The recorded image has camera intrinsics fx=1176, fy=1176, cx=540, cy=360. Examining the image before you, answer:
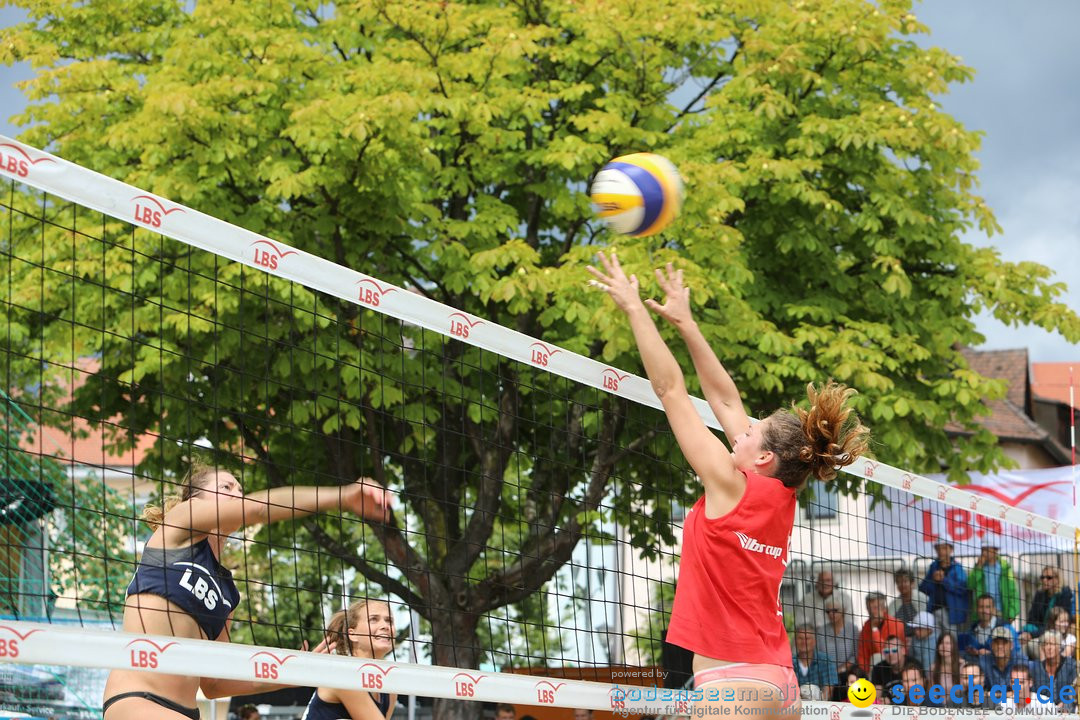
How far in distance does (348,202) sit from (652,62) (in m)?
3.63

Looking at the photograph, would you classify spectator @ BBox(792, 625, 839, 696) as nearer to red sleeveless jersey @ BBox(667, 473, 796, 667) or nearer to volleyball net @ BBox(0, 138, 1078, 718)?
volleyball net @ BBox(0, 138, 1078, 718)

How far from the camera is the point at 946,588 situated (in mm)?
10289

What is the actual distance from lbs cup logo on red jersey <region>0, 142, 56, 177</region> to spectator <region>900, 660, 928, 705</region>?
7101 mm

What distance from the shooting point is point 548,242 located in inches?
545

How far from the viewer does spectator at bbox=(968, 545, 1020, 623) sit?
1011 cm

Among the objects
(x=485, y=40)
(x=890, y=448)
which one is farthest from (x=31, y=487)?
(x=890, y=448)

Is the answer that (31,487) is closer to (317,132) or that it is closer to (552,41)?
(317,132)

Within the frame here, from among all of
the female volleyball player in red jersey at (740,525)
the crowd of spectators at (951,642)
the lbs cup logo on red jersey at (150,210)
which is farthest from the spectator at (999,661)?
the lbs cup logo on red jersey at (150,210)

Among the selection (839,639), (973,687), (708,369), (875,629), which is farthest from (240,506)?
(839,639)

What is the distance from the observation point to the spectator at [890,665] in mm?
9250

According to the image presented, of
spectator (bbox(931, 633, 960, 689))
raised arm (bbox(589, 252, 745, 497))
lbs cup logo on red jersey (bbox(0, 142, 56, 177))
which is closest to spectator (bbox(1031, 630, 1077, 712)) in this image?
spectator (bbox(931, 633, 960, 689))

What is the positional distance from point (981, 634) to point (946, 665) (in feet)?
1.44

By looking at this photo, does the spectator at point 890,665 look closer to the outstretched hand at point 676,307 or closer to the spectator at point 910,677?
the spectator at point 910,677

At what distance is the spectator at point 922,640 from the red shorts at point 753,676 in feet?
19.7
